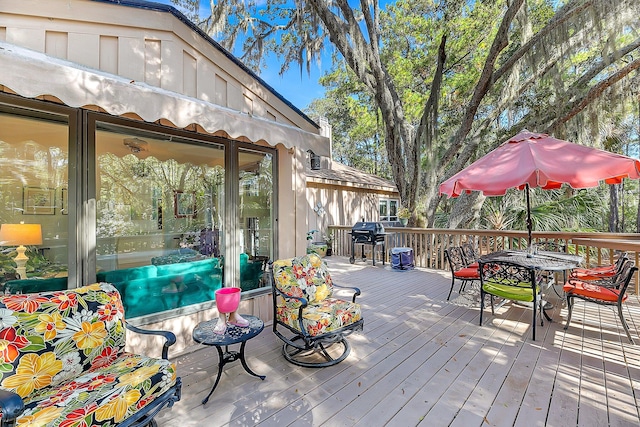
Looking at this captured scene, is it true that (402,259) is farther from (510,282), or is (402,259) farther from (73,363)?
(73,363)

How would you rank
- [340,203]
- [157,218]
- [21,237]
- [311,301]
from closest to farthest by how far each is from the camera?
[21,237] < [311,301] < [157,218] < [340,203]

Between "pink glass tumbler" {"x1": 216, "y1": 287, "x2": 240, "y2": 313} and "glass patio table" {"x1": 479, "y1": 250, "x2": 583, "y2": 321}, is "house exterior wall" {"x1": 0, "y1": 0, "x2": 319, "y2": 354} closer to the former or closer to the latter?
"pink glass tumbler" {"x1": 216, "y1": 287, "x2": 240, "y2": 313}

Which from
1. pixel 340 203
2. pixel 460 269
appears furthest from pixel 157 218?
pixel 340 203

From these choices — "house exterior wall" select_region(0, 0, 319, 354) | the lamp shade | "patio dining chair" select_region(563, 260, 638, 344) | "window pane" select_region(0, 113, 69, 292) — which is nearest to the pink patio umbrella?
"patio dining chair" select_region(563, 260, 638, 344)

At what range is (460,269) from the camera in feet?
16.3

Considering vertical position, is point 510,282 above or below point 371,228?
below

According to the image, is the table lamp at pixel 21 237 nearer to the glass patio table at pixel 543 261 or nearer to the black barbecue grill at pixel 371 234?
the glass patio table at pixel 543 261

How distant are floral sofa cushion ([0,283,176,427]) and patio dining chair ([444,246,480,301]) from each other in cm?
428

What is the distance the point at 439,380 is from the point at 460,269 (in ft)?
9.15

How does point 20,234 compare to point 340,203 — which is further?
point 340,203

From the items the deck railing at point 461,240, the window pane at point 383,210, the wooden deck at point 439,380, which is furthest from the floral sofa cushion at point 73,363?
the window pane at point 383,210

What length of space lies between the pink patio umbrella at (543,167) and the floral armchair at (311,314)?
7.80ft

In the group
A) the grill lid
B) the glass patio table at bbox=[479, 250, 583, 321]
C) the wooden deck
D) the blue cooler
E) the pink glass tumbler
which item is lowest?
the wooden deck

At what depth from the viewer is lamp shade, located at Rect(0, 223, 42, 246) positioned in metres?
2.65
